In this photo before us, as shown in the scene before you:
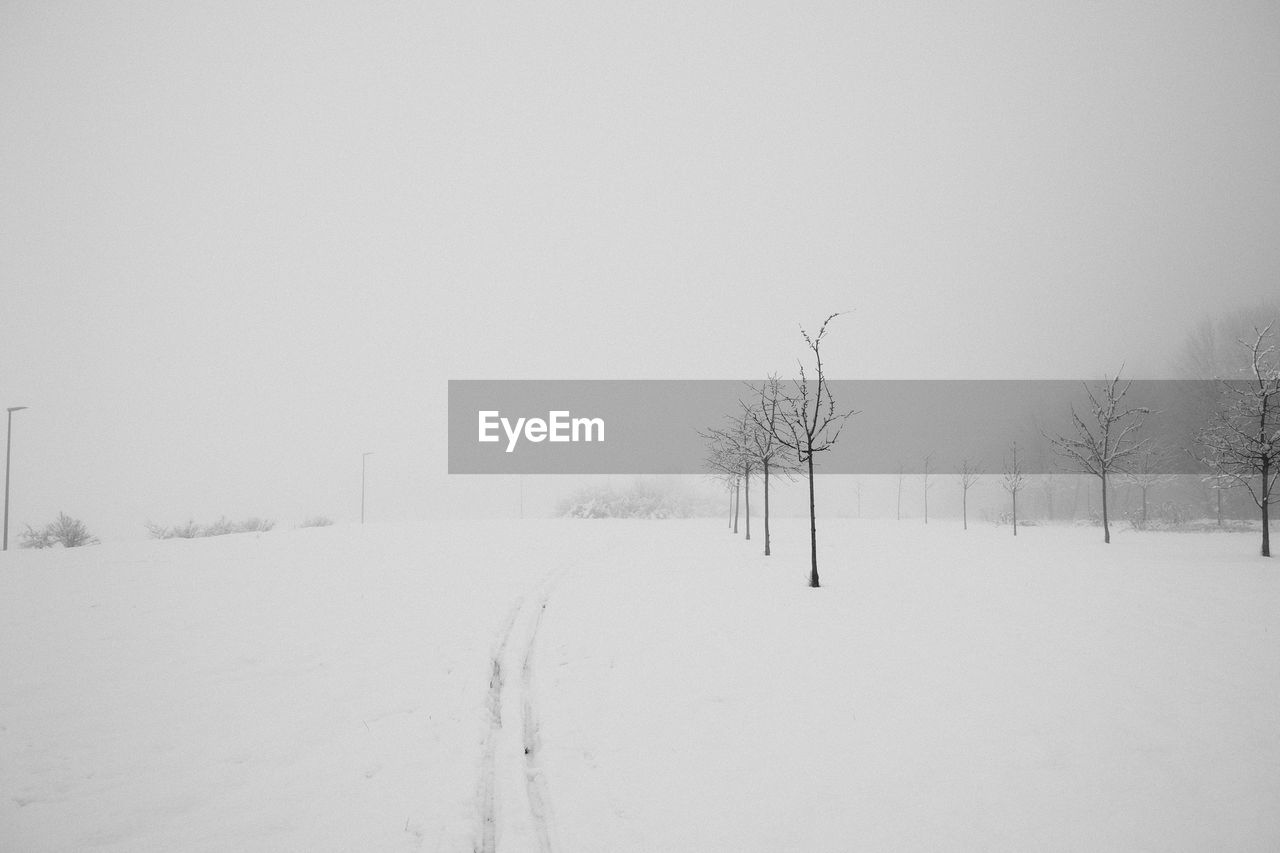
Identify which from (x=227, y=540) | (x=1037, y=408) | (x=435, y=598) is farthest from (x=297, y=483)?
(x=1037, y=408)

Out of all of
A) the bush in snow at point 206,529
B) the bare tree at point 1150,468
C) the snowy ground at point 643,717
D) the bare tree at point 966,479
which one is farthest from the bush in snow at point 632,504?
the snowy ground at point 643,717

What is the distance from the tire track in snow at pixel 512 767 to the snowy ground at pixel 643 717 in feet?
0.13

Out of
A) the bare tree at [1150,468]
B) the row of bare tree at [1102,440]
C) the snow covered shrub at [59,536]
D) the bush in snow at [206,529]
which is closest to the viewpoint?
the row of bare tree at [1102,440]

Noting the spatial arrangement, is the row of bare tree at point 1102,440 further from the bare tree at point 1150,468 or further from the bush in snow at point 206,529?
the bush in snow at point 206,529

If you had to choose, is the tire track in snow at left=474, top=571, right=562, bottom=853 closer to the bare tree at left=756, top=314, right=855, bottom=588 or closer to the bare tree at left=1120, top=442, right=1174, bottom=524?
the bare tree at left=756, top=314, right=855, bottom=588

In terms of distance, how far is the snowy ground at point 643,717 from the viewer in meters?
5.07

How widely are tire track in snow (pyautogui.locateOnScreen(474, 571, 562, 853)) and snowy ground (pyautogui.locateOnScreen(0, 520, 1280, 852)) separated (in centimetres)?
4

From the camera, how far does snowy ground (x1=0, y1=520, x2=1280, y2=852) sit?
200 inches

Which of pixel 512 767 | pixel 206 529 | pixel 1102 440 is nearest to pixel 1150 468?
pixel 1102 440

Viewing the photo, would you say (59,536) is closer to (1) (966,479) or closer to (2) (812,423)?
(2) (812,423)

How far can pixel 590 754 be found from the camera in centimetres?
639

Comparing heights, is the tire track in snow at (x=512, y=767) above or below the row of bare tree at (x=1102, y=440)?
below

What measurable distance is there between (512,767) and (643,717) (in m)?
1.97

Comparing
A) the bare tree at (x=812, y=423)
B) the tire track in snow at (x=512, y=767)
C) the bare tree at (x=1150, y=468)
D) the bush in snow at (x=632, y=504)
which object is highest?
the bare tree at (x=812, y=423)
